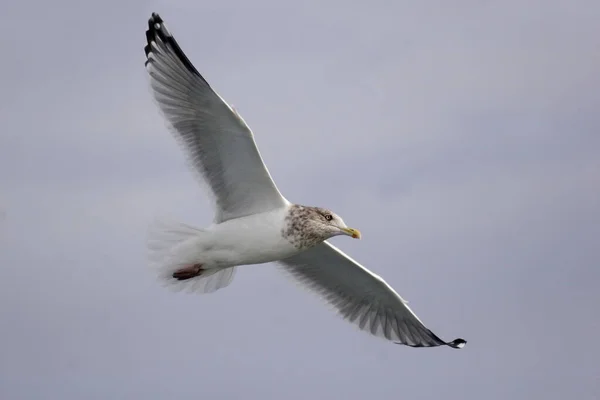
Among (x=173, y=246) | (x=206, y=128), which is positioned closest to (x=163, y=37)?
(x=206, y=128)

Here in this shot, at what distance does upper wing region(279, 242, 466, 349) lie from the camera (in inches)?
527

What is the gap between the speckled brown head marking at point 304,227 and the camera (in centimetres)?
1177

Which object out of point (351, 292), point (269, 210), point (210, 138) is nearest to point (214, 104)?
point (210, 138)

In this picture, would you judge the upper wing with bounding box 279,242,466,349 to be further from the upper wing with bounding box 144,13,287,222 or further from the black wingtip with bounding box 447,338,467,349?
the upper wing with bounding box 144,13,287,222

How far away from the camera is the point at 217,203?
12.1 meters

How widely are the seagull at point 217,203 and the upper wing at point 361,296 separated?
2.27ft

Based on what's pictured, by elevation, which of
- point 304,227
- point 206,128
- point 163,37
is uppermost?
point 163,37

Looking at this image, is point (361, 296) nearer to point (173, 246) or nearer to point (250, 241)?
point (250, 241)

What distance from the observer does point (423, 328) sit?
45.5ft

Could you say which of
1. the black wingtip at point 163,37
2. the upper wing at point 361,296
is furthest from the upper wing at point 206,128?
the upper wing at point 361,296

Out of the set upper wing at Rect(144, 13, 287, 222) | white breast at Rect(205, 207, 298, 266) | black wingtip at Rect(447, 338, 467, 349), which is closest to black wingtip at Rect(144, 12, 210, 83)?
upper wing at Rect(144, 13, 287, 222)

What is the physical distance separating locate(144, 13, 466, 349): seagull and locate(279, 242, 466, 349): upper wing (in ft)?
2.27

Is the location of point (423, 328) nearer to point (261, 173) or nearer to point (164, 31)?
point (261, 173)

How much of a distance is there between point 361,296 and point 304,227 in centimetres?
236
